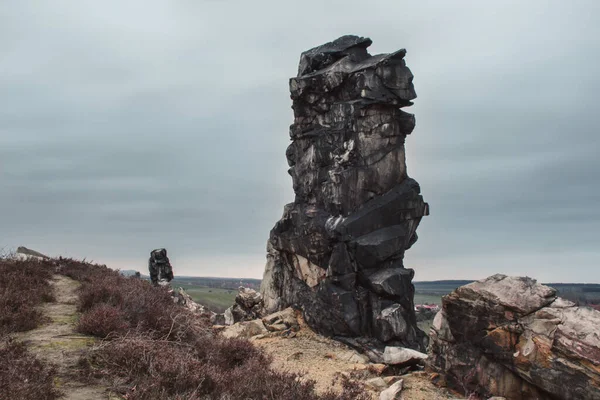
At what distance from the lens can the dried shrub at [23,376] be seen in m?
6.00

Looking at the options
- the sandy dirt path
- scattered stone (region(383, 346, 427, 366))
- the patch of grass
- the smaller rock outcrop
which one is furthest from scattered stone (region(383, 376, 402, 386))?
the smaller rock outcrop

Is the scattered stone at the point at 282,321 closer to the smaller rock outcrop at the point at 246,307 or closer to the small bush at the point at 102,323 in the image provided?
the smaller rock outcrop at the point at 246,307

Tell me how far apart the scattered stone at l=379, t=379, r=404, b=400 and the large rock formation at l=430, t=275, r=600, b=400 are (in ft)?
6.32

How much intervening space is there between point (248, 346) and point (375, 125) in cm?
1813

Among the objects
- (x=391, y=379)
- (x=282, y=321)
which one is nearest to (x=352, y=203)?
(x=282, y=321)

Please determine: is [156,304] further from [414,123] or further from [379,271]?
[414,123]

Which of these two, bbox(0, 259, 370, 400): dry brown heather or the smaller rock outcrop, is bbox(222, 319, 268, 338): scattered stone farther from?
bbox(0, 259, 370, 400): dry brown heather

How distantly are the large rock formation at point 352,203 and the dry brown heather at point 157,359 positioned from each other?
1323 centimetres

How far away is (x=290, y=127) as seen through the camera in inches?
1215

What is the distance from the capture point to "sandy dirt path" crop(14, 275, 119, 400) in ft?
23.1

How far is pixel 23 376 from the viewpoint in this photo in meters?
6.64

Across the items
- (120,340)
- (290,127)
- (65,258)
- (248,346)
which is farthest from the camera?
(290,127)

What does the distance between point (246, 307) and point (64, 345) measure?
24.6m

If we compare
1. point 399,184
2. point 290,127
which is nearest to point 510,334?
point 399,184
